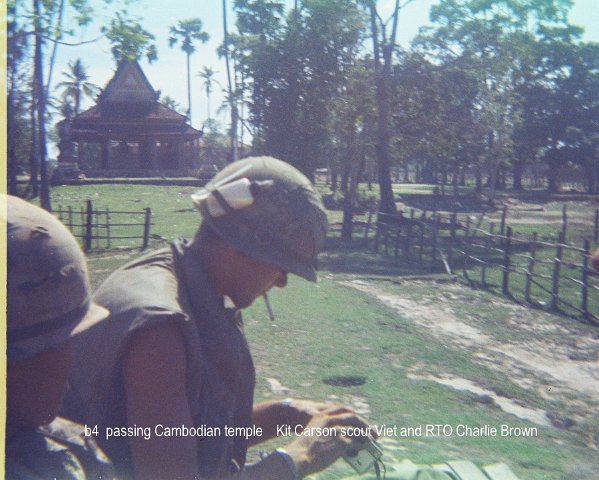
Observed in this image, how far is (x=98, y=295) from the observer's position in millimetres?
2010

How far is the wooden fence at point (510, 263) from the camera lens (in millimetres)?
12359

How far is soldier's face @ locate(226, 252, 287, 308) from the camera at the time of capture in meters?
2.03

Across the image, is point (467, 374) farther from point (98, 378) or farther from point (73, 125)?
point (73, 125)

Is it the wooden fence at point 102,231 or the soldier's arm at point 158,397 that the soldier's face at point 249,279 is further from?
the wooden fence at point 102,231

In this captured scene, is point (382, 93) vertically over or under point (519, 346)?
over

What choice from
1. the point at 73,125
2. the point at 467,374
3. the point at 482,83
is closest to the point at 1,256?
the point at 467,374

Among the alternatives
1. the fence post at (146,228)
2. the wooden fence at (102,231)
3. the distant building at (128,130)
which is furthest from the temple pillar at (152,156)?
the fence post at (146,228)

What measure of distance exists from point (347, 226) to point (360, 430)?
68.0 feet

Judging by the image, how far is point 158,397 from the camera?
1.74 metres

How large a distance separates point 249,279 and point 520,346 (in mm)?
7588

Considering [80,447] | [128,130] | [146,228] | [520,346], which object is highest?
[128,130]

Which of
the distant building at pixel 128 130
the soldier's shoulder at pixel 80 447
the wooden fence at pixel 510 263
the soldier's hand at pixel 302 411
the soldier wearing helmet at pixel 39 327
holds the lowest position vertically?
the wooden fence at pixel 510 263

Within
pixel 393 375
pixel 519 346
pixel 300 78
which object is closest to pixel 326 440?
pixel 393 375

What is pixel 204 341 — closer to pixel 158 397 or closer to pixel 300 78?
pixel 158 397
